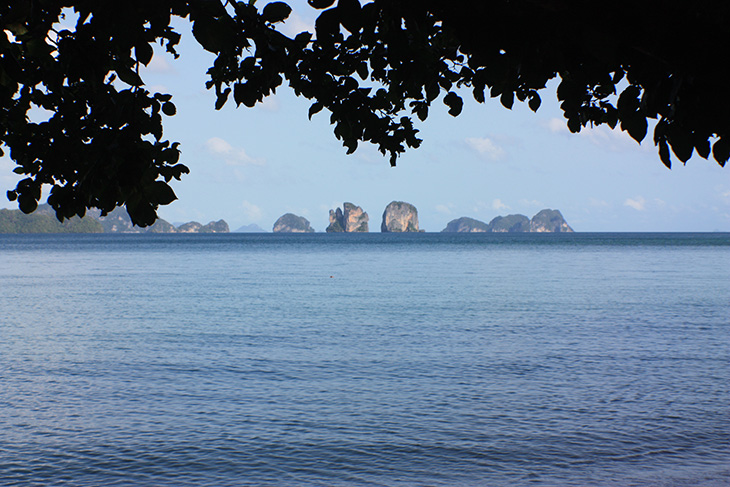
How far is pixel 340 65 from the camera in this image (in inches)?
248

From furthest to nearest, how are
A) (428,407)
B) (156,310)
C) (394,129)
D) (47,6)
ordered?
1. (156,310)
2. (428,407)
3. (394,129)
4. (47,6)

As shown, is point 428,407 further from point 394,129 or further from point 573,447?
point 394,129

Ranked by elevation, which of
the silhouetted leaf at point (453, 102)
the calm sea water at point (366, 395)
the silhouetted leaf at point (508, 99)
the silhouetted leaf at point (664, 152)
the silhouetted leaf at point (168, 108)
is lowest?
the calm sea water at point (366, 395)

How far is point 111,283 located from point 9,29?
4704 cm

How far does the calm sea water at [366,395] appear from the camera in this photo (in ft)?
37.2

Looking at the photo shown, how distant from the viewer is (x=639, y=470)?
11.2m

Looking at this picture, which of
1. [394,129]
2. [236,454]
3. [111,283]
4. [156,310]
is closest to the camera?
[394,129]

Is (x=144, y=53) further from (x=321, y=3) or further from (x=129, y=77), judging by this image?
(x=321, y=3)

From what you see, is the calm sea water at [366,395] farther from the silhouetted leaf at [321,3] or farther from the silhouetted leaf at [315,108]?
the silhouetted leaf at [321,3]

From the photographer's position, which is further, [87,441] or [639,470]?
[87,441]

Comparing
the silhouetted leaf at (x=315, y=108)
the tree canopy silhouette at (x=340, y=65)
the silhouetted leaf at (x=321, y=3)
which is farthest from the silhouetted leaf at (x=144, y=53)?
the silhouetted leaf at (x=315, y=108)

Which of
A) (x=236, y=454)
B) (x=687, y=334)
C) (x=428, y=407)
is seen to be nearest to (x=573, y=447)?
(x=428, y=407)

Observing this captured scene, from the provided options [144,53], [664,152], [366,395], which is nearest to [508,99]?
[664,152]

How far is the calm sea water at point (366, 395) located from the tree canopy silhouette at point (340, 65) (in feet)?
21.9
